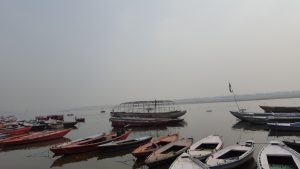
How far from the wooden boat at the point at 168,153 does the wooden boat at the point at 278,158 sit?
536 centimetres

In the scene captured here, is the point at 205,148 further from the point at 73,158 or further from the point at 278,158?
the point at 73,158

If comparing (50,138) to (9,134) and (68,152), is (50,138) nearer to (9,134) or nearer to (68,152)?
(9,134)

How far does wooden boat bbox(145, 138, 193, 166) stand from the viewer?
19.1 meters

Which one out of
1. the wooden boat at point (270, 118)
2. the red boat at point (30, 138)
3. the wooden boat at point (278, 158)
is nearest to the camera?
the wooden boat at point (278, 158)

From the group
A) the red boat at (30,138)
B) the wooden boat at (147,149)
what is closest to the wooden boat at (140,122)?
the red boat at (30,138)

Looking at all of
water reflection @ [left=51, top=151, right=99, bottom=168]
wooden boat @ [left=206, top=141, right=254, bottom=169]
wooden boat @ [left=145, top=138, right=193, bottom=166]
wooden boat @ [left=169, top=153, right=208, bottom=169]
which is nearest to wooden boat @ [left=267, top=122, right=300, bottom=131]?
wooden boat @ [left=145, top=138, right=193, bottom=166]

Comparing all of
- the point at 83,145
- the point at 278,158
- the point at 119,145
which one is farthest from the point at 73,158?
the point at 278,158

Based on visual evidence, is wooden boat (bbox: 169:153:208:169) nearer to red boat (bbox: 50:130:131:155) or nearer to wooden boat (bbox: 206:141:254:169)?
wooden boat (bbox: 206:141:254:169)

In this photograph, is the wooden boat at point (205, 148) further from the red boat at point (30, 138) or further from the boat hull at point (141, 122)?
the boat hull at point (141, 122)

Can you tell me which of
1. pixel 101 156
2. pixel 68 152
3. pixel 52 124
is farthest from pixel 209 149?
pixel 52 124

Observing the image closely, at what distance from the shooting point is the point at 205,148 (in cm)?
2209

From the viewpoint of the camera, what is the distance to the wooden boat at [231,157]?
1692 cm

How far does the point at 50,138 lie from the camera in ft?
124

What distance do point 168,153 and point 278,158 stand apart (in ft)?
22.1
